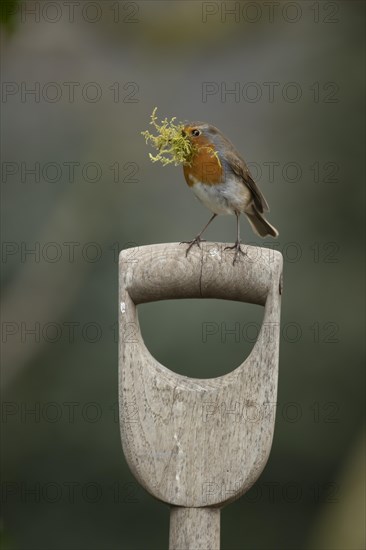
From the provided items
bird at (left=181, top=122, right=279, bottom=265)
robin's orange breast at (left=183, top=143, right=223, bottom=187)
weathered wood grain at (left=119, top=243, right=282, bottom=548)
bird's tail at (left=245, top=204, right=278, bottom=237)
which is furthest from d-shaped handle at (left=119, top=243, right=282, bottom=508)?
bird's tail at (left=245, top=204, right=278, bottom=237)

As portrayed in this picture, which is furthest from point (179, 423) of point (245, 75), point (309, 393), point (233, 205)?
point (245, 75)

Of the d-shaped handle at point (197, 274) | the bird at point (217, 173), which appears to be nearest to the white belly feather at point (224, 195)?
the bird at point (217, 173)

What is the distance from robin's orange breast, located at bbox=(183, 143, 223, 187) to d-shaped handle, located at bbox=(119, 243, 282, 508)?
0.50 meters

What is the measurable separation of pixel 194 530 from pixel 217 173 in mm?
1069

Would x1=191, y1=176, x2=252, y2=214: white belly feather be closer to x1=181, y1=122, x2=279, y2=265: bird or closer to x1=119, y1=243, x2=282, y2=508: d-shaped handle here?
x1=181, y1=122, x2=279, y2=265: bird

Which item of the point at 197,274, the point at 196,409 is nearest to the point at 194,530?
the point at 196,409

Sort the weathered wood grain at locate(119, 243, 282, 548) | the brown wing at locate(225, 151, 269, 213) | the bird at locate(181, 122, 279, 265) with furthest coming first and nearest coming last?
the brown wing at locate(225, 151, 269, 213)
the bird at locate(181, 122, 279, 265)
the weathered wood grain at locate(119, 243, 282, 548)

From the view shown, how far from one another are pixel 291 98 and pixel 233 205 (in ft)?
7.48

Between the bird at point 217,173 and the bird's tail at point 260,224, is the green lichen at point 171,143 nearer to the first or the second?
the bird at point 217,173

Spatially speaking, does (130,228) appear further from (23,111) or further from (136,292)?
(136,292)

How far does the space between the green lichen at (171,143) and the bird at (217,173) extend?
3 cm

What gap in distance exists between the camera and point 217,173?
11.2 feet

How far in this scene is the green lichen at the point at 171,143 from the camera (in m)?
3.12

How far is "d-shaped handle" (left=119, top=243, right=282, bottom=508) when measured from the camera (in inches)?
116
